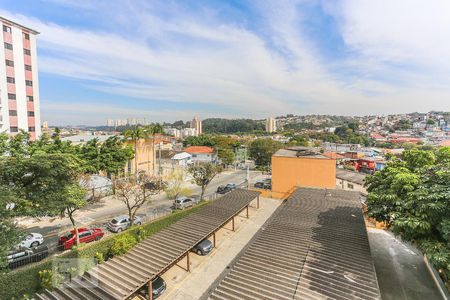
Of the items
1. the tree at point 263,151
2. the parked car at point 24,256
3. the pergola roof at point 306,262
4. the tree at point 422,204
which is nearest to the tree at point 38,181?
the parked car at point 24,256

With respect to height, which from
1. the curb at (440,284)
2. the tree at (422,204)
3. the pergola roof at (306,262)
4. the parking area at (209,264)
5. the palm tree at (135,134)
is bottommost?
the parking area at (209,264)

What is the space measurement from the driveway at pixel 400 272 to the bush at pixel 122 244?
1419 centimetres

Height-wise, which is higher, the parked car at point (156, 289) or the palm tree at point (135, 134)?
the palm tree at point (135, 134)

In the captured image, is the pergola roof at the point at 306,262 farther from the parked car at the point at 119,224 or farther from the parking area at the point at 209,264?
the parked car at the point at 119,224

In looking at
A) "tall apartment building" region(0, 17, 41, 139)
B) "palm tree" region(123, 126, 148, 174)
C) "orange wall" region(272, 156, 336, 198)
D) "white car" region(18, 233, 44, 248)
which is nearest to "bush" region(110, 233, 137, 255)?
"white car" region(18, 233, 44, 248)

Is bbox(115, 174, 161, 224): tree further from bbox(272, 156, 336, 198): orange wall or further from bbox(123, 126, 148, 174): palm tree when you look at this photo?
bbox(272, 156, 336, 198): orange wall

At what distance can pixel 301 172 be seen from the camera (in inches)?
1094

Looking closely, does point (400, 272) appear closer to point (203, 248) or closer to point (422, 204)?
point (422, 204)

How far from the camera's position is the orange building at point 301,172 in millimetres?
26656

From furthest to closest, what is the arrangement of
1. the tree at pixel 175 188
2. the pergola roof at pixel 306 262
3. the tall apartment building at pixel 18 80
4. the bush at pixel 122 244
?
the tall apartment building at pixel 18 80, the tree at pixel 175 188, the bush at pixel 122 244, the pergola roof at pixel 306 262

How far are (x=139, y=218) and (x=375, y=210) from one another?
18049 mm

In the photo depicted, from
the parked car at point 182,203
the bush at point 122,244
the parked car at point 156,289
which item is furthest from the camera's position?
the parked car at point 182,203

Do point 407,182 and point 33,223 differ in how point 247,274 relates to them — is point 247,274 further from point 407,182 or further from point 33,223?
point 33,223

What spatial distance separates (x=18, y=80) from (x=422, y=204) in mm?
47970
